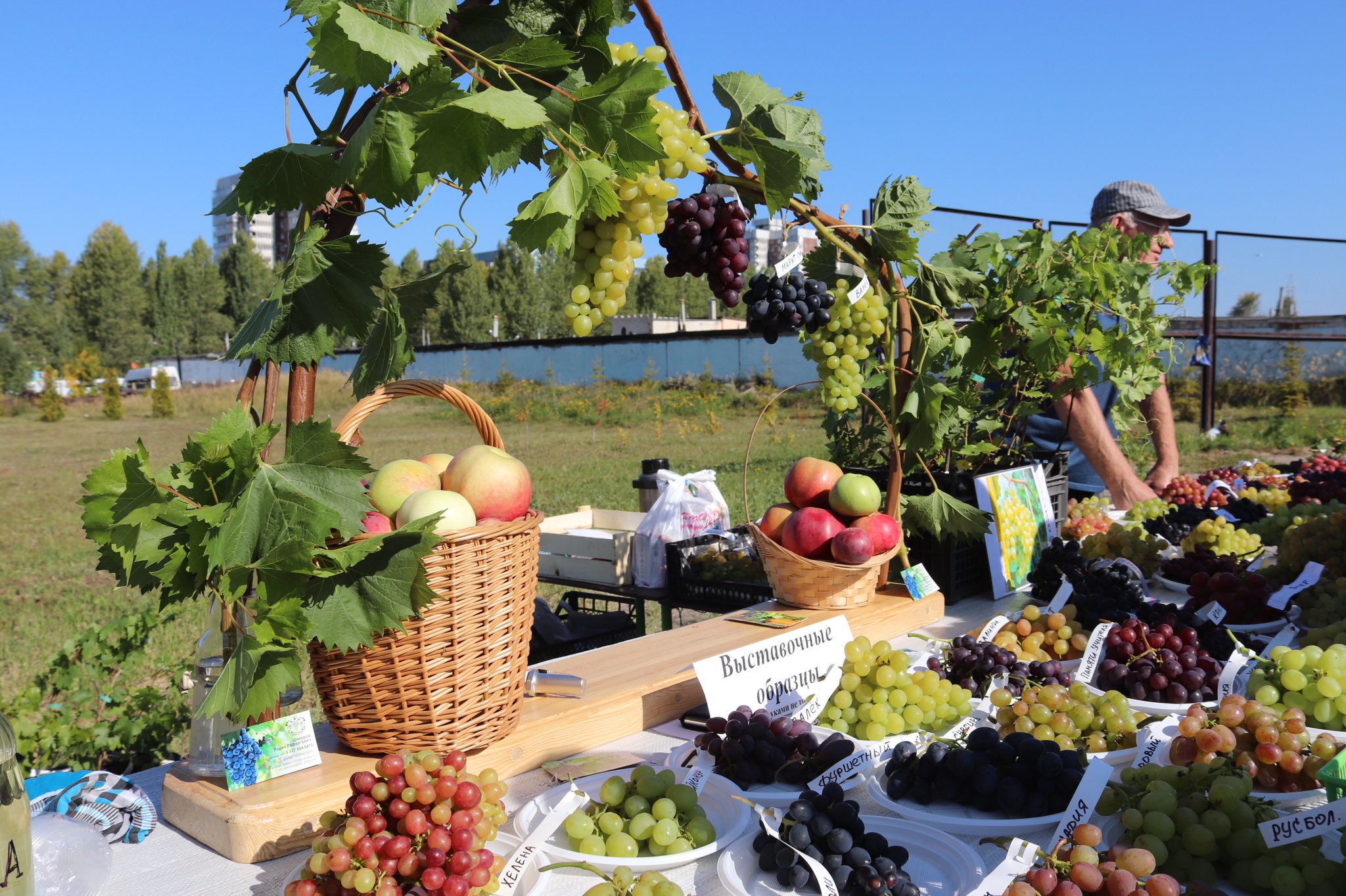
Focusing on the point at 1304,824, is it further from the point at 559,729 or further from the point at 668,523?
the point at 668,523

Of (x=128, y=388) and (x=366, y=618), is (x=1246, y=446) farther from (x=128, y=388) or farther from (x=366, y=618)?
(x=128, y=388)

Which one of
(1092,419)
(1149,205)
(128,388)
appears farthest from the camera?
(128,388)

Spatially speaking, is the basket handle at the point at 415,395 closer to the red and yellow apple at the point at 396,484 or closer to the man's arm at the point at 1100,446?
the red and yellow apple at the point at 396,484

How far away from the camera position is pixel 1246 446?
10.8 metres

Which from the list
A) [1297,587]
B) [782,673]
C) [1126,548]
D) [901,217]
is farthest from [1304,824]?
[1126,548]

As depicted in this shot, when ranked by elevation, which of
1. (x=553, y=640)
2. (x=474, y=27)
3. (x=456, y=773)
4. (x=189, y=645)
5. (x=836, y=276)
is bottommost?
(x=189, y=645)

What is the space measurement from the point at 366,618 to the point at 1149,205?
11.7 feet

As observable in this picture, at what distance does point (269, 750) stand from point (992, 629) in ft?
4.29

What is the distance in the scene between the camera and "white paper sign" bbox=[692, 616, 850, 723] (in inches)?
60.6

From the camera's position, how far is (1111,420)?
372 cm

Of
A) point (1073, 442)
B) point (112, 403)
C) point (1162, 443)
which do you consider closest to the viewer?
point (1073, 442)

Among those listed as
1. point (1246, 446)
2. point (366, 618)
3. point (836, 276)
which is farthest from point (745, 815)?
point (1246, 446)

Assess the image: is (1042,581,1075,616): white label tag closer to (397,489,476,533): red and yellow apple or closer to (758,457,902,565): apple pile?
(758,457,902,565): apple pile

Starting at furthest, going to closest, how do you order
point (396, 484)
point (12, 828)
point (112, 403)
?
point (112, 403) < point (396, 484) < point (12, 828)
